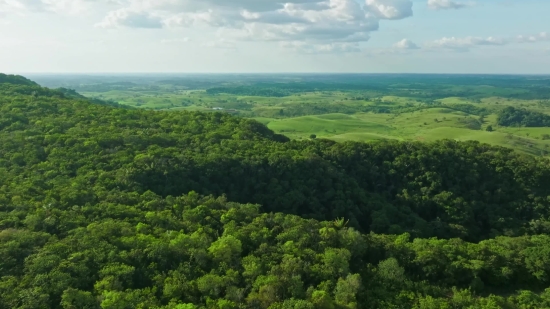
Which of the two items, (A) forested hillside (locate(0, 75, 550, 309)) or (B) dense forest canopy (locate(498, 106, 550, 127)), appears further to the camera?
(B) dense forest canopy (locate(498, 106, 550, 127))

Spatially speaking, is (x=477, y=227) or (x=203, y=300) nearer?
(x=203, y=300)

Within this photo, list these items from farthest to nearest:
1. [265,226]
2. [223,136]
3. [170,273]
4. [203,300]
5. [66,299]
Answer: [223,136] < [265,226] < [170,273] < [203,300] < [66,299]

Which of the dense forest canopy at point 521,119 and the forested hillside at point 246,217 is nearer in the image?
the forested hillside at point 246,217

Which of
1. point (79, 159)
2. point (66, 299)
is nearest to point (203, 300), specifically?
point (66, 299)

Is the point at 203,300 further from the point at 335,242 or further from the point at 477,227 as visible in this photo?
the point at 477,227

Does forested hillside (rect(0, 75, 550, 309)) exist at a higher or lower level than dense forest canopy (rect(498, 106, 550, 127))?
higher
